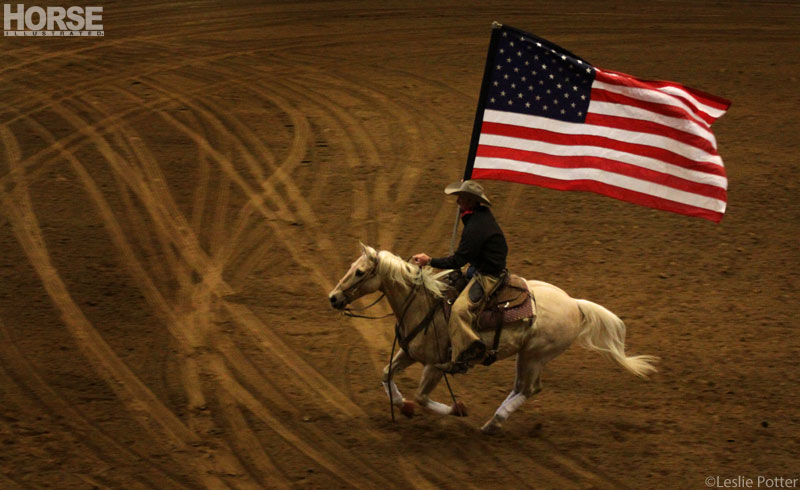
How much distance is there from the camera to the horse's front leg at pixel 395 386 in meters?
9.69

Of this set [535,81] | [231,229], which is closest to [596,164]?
[535,81]

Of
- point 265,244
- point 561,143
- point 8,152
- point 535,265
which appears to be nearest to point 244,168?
point 265,244

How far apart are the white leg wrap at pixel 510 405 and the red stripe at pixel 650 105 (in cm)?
334

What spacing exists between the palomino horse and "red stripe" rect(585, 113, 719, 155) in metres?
1.90

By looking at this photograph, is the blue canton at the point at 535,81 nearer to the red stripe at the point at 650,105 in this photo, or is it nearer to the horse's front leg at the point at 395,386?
the red stripe at the point at 650,105

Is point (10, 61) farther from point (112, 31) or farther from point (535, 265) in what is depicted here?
point (535, 265)

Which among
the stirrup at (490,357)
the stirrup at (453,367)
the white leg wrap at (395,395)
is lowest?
the white leg wrap at (395,395)

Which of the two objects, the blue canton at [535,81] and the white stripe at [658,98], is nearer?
the white stripe at [658,98]

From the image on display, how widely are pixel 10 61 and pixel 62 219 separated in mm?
7644

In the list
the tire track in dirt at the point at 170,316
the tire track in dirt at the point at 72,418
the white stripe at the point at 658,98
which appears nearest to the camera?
the tire track in dirt at the point at 72,418

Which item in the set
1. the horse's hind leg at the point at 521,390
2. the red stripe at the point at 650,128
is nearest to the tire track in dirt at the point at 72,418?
the horse's hind leg at the point at 521,390

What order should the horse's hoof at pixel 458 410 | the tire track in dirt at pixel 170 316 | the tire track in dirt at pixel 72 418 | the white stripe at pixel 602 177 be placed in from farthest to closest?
the horse's hoof at pixel 458 410
the white stripe at pixel 602 177
the tire track in dirt at pixel 170 316
the tire track in dirt at pixel 72 418

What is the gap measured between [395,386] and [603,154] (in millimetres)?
3421

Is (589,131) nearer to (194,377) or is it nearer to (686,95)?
(686,95)
